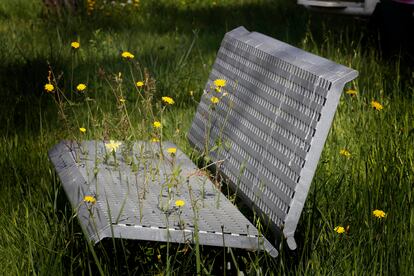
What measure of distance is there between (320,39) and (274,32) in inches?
17.8

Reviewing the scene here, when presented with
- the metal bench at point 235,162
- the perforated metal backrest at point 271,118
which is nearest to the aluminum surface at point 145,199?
the metal bench at point 235,162

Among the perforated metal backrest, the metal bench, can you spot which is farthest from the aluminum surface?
the perforated metal backrest

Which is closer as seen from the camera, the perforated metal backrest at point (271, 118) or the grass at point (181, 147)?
the perforated metal backrest at point (271, 118)

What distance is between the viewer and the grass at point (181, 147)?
277 centimetres

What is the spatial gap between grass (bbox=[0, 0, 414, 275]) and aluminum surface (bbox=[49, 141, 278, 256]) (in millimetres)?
79

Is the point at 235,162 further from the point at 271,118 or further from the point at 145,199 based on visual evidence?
the point at 145,199

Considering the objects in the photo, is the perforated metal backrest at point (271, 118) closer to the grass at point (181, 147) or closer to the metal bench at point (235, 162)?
the metal bench at point (235, 162)

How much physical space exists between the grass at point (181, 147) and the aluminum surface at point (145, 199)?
79 millimetres

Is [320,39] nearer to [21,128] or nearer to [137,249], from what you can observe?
[21,128]

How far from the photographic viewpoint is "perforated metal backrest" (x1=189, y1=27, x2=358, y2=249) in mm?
2598

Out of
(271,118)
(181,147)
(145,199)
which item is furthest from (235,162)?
(181,147)

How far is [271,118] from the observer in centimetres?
295

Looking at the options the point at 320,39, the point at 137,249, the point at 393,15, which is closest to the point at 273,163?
the point at 137,249

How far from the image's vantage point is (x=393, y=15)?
218 inches
